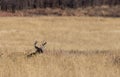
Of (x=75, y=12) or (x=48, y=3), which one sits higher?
(x=48, y=3)

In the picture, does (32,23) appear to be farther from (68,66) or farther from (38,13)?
(68,66)

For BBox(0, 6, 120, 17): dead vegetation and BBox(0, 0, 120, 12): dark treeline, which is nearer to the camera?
BBox(0, 6, 120, 17): dead vegetation

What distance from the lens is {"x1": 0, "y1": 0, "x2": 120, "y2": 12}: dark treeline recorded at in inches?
2985

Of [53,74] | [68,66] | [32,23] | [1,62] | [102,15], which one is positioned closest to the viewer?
[53,74]

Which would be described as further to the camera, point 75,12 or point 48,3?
point 48,3

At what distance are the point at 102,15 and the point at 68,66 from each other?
59.7 meters

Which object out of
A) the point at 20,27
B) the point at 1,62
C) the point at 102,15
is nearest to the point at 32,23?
the point at 20,27

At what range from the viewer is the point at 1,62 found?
31.0 ft

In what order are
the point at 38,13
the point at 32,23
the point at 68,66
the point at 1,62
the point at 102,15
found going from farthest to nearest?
the point at 38,13 → the point at 102,15 → the point at 32,23 → the point at 1,62 → the point at 68,66

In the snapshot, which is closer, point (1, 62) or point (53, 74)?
point (53, 74)

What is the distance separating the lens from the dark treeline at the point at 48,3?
249ft

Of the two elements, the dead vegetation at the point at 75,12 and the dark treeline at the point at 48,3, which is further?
the dark treeline at the point at 48,3

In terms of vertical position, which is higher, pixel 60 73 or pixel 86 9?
pixel 60 73

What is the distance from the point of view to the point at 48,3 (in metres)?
80.2
